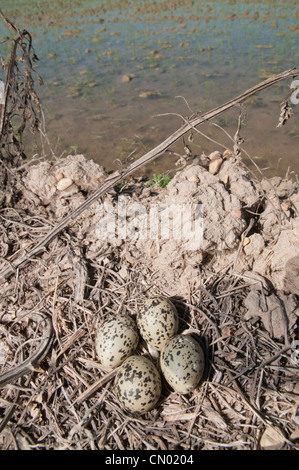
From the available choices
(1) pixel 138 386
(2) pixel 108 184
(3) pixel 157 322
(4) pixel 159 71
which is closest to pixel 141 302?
(3) pixel 157 322

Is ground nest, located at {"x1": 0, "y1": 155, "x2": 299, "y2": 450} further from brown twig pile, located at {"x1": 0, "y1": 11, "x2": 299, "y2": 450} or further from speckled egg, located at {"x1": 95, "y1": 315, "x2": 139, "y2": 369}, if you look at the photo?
speckled egg, located at {"x1": 95, "y1": 315, "x2": 139, "y2": 369}

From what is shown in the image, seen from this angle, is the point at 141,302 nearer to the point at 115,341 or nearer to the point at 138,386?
the point at 115,341

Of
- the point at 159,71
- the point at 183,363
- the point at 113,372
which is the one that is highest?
the point at 159,71

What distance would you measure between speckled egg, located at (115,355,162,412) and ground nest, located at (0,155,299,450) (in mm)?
100

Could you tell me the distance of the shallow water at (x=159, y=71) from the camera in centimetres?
539

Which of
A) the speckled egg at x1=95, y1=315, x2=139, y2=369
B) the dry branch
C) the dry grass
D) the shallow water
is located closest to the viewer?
the dry grass

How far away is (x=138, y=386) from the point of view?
1.87 meters

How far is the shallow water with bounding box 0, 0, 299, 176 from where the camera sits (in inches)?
212

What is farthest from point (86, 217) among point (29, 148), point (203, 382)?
point (29, 148)

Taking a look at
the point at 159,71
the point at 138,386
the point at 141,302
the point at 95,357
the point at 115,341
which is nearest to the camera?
the point at 138,386

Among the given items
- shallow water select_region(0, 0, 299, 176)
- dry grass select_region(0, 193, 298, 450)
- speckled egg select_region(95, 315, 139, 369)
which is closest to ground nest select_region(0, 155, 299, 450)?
dry grass select_region(0, 193, 298, 450)

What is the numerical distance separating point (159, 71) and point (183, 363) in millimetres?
7252

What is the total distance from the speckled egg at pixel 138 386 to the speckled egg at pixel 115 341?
9 centimetres

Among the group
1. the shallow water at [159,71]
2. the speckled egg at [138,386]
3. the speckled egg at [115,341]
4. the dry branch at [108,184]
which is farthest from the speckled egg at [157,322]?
the shallow water at [159,71]
